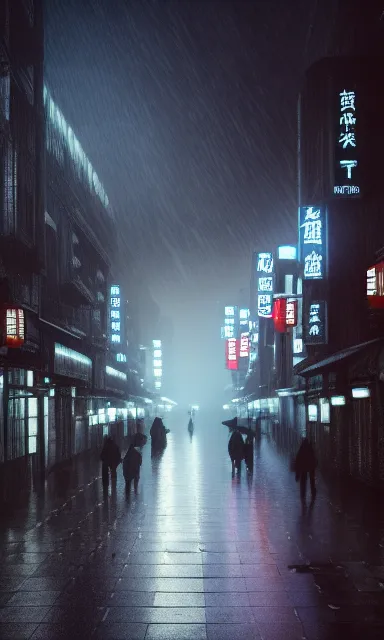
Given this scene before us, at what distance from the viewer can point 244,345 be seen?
91.4 meters

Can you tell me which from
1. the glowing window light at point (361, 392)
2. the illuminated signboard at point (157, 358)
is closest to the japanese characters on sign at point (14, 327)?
the glowing window light at point (361, 392)

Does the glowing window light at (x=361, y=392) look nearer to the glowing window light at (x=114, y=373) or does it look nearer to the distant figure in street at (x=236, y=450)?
the distant figure in street at (x=236, y=450)

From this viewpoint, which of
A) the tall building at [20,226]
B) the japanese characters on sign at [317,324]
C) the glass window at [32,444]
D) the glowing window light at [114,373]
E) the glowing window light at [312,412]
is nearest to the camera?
the tall building at [20,226]

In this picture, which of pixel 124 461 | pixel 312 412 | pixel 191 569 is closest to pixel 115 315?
pixel 312 412

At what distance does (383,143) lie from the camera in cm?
2875

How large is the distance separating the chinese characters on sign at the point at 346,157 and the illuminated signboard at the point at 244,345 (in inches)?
2404

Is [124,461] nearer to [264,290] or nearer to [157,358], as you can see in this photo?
[264,290]

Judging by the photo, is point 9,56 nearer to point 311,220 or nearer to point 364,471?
point 311,220

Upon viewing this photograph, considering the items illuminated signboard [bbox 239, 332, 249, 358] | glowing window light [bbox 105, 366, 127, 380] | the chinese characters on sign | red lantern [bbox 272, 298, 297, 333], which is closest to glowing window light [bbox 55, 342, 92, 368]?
red lantern [bbox 272, 298, 297, 333]

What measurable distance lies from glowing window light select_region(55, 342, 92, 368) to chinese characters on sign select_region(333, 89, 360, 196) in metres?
15.2

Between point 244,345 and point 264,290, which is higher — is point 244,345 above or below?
below

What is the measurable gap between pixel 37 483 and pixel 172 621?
18987mm

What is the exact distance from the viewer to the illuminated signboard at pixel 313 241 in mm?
33031

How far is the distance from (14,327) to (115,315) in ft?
138
